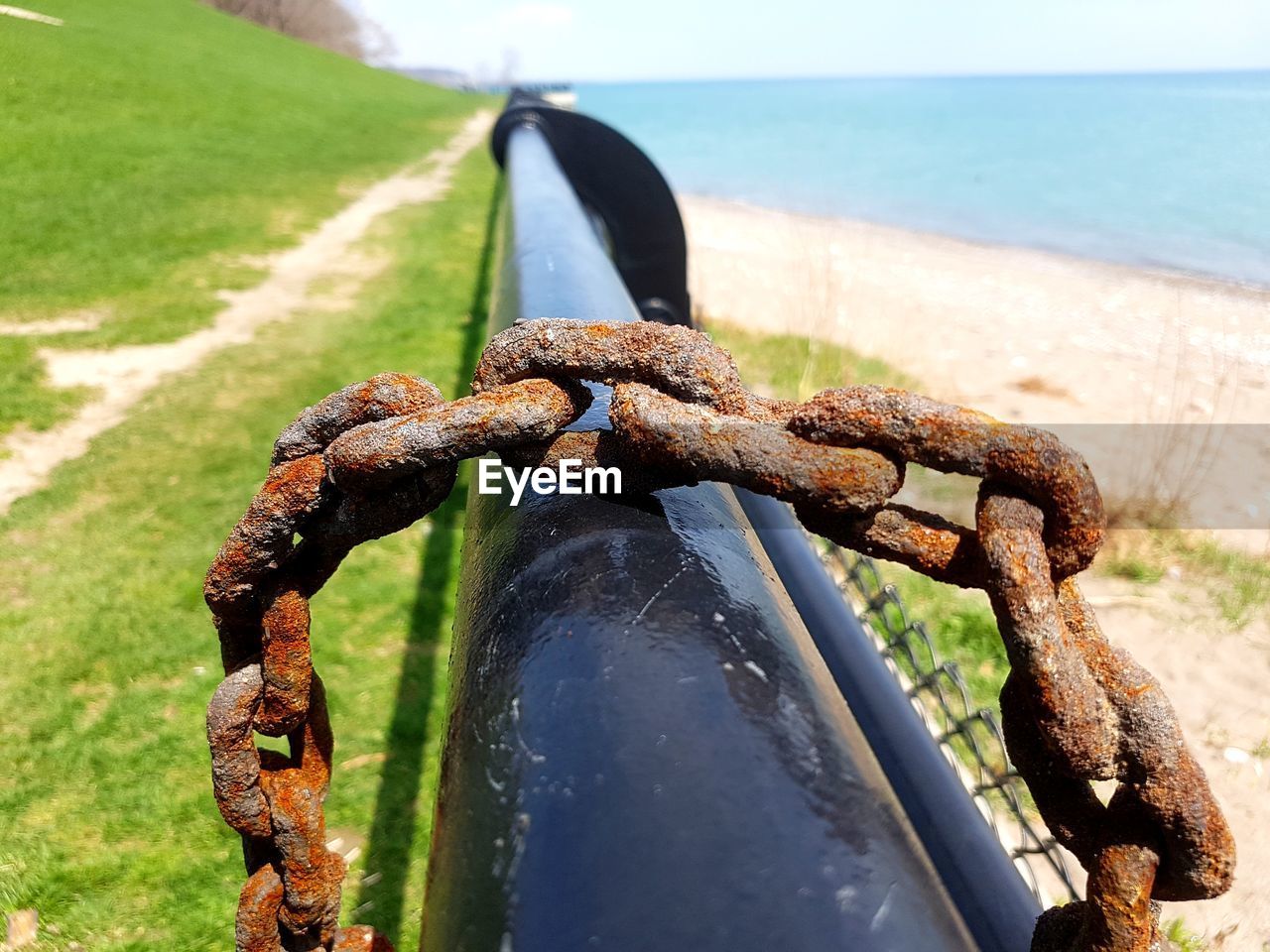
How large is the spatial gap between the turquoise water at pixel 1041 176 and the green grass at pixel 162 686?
20.2 meters

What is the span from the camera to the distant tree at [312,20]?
60.9 meters

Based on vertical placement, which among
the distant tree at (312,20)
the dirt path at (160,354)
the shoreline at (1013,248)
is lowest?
the dirt path at (160,354)

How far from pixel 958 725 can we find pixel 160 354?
7.42 metres

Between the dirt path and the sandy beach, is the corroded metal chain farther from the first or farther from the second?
the dirt path

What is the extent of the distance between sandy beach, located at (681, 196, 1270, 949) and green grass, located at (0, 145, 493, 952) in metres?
3.00

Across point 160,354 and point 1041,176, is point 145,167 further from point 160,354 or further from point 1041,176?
point 1041,176

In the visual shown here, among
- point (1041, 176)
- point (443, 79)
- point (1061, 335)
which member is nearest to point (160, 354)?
point (1061, 335)

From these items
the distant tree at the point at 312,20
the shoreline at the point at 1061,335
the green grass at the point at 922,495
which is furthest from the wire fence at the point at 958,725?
the distant tree at the point at 312,20

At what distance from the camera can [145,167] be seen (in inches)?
587

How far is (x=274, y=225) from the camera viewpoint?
1329 cm

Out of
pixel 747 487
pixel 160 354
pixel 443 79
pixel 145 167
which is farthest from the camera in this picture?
pixel 443 79

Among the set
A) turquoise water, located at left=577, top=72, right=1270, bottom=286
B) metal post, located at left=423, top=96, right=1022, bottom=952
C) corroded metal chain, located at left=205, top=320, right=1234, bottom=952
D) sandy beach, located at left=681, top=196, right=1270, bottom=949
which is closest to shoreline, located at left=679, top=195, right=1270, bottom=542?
sandy beach, located at left=681, top=196, right=1270, bottom=949

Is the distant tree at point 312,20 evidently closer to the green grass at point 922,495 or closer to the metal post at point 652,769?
the green grass at point 922,495

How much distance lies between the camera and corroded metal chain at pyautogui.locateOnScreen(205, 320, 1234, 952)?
2.51 feet
